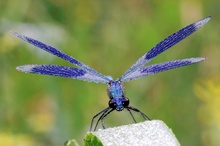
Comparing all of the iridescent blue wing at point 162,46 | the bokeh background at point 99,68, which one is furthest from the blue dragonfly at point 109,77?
the bokeh background at point 99,68

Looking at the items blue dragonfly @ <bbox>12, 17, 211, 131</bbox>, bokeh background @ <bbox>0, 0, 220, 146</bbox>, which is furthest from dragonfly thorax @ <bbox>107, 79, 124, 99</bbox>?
bokeh background @ <bbox>0, 0, 220, 146</bbox>

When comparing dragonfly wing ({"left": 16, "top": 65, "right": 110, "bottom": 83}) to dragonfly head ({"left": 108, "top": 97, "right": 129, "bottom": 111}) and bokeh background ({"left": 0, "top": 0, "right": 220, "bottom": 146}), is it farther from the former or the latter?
bokeh background ({"left": 0, "top": 0, "right": 220, "bottom": 146})

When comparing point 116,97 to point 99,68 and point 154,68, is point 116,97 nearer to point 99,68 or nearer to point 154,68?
point 154,68

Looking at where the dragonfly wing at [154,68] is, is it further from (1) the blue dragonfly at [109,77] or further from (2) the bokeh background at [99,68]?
(2) the bokeh background at [99,68]

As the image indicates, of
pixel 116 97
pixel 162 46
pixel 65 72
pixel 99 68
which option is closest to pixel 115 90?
pixel 116 97

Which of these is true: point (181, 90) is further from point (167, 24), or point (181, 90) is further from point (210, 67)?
point (167, 24)

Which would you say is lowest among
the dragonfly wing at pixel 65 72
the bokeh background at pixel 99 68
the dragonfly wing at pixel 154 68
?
the dragonfly wing at pixel 154 68
